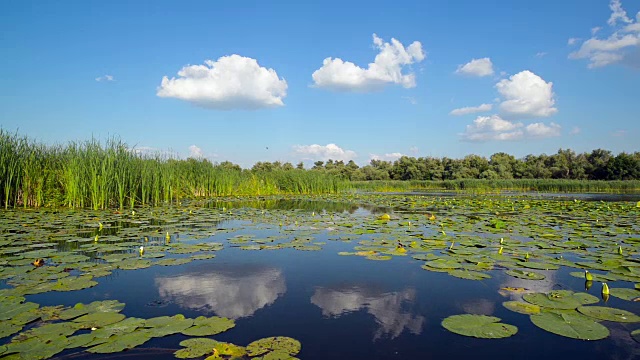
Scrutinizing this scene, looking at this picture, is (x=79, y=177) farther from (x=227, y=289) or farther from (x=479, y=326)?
(x=479, y=326)

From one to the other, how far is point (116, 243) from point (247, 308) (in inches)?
158

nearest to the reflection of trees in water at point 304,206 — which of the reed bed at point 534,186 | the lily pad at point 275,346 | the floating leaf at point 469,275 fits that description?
the floating leaf at point 469,275

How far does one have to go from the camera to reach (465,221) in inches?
392

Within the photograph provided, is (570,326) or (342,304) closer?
(570,326)

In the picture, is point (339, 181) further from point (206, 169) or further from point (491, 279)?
point (491, 279)

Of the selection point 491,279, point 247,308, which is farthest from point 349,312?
point 491,279

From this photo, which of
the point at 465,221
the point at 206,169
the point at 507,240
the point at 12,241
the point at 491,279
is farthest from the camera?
the point at 206,169

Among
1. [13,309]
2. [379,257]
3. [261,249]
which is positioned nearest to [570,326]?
[379,257]

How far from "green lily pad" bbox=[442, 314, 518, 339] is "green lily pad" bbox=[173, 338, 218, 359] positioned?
1902mm

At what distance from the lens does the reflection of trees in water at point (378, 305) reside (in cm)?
322

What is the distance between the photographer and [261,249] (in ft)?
21.4

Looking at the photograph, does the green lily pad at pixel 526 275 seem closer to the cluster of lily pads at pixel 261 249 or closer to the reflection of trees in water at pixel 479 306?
the cluster of lily pads at pixel 261 249

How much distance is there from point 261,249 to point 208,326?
3449 mm

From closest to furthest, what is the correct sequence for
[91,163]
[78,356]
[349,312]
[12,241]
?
[78,356] → [349,312] → [12,241] → [91,163]
